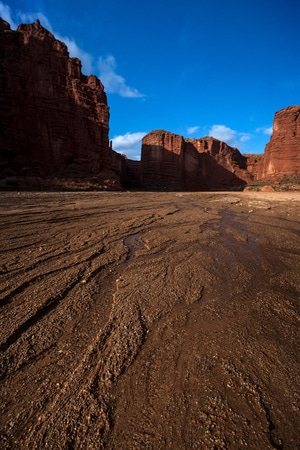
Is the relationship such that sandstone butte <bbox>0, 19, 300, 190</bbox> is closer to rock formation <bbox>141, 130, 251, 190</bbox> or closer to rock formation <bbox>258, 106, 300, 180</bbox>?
rock formation <bbox>141, 130, 251, 190</bbox>

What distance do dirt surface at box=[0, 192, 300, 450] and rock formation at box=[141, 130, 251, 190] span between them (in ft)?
112

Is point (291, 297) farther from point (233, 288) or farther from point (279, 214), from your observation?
point (279, 214)

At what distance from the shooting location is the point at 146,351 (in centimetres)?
143

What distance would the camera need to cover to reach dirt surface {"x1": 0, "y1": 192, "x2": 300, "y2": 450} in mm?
987

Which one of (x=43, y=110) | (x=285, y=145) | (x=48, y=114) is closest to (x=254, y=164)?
(x=285, y=145)

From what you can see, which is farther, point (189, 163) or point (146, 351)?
point (189, 163)

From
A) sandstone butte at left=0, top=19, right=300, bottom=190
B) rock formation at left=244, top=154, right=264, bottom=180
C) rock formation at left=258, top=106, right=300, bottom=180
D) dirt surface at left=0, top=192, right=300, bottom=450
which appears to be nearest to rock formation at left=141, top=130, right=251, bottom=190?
rock formation at left=244, top=154, right=264, bottom=180

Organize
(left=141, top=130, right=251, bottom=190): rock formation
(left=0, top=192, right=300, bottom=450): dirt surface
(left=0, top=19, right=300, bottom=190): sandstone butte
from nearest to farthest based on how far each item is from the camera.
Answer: (left=0, top=192, right=300, bottom=450): dirt surface < (left=0, top=19, right=300, bottom=190): sandstone butte < (left=141, top=130, right=251, bottom=190): rock formation

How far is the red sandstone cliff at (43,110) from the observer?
2134cm

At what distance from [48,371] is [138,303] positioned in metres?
0.89

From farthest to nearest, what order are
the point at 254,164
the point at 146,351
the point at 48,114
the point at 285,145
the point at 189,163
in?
the point at 254,164 < the point at 189,163 < the point at 285,145 < the point at 48,114 < the point at 146,351

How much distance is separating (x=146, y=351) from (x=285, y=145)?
48.3 m

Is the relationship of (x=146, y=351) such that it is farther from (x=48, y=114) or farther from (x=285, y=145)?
(x=285, y=145)

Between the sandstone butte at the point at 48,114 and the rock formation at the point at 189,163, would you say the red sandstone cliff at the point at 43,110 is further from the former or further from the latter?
the rock formation at the point at 189,163
